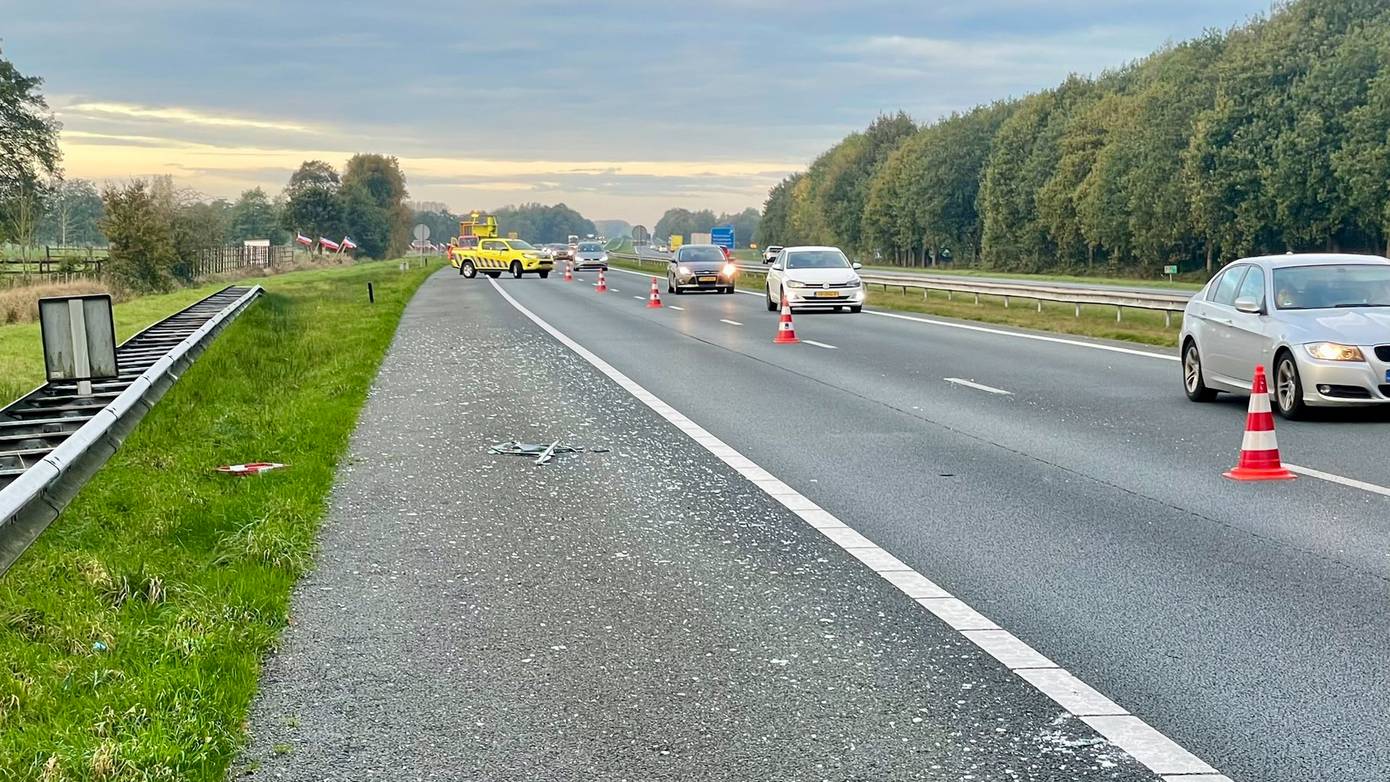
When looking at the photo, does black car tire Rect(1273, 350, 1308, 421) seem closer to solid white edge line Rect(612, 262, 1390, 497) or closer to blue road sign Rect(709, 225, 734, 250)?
solid white edge line Rect(612, 262, 1390, 497)

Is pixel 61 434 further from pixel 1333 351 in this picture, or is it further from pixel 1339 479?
pixel 1333 351

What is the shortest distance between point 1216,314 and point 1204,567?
8.09 m

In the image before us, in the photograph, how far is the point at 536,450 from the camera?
448 inches

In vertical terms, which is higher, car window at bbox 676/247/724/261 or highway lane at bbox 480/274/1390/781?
highway lane at bbox 480/274/1390/781

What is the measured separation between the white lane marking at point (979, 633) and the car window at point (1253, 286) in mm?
5497

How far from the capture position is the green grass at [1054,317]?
26.0 metres

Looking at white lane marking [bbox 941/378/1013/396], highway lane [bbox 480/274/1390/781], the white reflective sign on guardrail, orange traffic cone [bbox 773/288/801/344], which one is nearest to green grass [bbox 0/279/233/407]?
the white reflective sign on guardrail

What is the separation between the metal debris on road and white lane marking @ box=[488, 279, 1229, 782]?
1.01 meters

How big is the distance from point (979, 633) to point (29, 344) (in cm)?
2306

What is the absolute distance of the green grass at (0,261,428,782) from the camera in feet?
14.6

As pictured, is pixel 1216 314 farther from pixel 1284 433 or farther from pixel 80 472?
pixel 80 472

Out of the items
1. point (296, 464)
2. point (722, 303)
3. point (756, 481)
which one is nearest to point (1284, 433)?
point (756, 481)

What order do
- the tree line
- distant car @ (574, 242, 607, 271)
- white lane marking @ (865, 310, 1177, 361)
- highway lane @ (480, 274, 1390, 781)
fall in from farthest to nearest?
distant car @ (574, 242, 607, 271) < the tree line < white lane marking @ (865, 310, 1177, 361) < highway lane @ (480, 274, 1390, 781)

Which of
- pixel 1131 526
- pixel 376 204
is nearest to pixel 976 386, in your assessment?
pixel 1131 526
